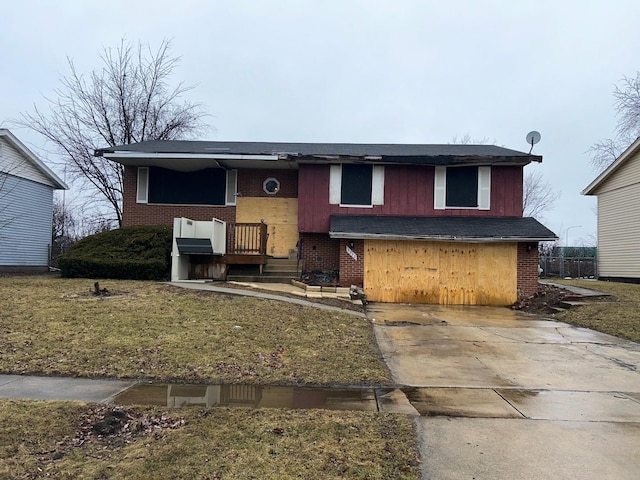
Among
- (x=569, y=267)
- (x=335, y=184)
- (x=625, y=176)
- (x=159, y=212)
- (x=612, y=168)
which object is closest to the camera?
(x=335, y=184)

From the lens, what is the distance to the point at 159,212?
17094 millimetres

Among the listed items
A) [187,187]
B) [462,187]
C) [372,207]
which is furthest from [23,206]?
[462,187]

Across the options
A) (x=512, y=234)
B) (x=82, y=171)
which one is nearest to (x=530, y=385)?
(x=512, y=234)

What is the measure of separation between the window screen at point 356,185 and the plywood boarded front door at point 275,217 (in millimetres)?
2073

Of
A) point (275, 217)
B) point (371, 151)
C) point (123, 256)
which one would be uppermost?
point (371, 151)

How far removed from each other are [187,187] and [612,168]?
1808cm

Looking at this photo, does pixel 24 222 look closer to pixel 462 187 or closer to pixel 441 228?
pixel 441 228

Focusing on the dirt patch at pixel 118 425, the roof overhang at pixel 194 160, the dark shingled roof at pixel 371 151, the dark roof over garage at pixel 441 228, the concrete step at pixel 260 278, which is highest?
the dark shingled roof at pixel 371 151

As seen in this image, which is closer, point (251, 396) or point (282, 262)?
point (251, 396)

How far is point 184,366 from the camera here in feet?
20.8

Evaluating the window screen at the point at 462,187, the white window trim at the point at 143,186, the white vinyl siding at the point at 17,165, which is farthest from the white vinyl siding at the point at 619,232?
the white vinyl siding at the point at 17,165

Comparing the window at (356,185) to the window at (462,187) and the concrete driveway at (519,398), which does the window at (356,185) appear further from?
the concrete driveway at (519,398)

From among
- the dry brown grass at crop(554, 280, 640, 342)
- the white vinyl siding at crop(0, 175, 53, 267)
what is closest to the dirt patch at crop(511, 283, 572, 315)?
the dry brown grass at crop(554, 280, 640, 342)

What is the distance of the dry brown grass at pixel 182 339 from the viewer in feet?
20.3
